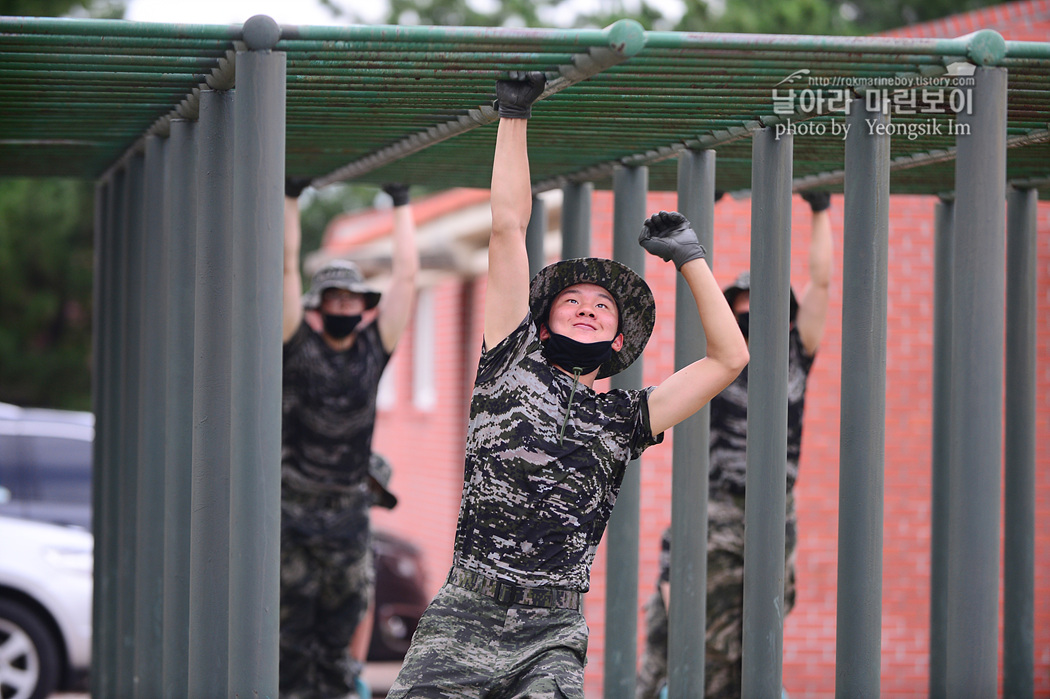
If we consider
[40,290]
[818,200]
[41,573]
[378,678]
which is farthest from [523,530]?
[40,290]

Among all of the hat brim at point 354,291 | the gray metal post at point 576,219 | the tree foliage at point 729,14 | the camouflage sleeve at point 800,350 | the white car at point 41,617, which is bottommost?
the white car at point 41,617

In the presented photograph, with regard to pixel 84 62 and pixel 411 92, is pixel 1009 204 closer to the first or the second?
pixel 411 92

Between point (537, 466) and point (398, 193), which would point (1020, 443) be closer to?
point (537, 466)

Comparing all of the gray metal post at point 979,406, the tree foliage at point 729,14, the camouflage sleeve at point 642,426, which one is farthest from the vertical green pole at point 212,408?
the tree foliage at point 729,14

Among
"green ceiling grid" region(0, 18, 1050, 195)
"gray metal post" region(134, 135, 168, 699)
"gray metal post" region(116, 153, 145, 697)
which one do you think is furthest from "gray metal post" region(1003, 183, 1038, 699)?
"gray metal post" region(116, 153, 145, 697)

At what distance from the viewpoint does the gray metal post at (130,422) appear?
5.93 meters

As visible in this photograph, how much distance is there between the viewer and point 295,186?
255 inches

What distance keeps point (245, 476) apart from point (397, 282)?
113 inches

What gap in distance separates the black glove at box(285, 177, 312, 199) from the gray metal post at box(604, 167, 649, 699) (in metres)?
1.72

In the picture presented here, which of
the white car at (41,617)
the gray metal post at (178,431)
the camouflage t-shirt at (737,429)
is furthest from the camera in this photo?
the white car at (41,617)

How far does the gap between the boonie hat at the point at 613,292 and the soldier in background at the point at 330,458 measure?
2617mm

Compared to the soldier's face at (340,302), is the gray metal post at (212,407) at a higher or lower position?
lower

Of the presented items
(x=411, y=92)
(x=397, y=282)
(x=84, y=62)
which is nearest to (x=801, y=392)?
(x=397, y=282)

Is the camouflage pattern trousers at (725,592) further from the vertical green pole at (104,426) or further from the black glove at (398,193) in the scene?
the vertical green pole at (104,426)
